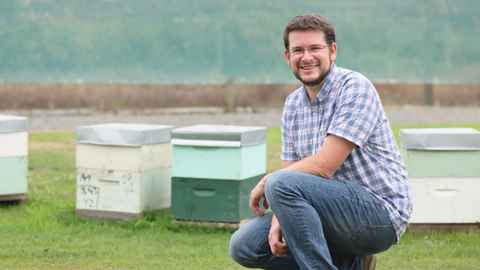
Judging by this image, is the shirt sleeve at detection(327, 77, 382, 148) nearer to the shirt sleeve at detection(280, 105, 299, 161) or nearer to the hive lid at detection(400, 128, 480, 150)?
the shirt sleeve at detection(280, 105, 299, 161)

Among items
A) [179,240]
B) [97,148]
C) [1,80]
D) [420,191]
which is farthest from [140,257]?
[1,80]

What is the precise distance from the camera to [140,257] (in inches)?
216

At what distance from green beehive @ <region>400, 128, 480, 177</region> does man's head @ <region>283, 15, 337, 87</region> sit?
7.52 feet

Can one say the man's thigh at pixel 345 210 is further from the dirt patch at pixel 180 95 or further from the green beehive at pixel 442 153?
the dirt patch at pixel 180 95

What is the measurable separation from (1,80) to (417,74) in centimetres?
543

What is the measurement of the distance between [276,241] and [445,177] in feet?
8.19

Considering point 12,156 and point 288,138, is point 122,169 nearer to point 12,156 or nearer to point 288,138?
point 12,156

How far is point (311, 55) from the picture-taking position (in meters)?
3.99

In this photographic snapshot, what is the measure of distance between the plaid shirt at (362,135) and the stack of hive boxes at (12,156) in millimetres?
3432

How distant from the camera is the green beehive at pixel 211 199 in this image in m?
6.26

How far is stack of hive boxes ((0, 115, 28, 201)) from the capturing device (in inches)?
275

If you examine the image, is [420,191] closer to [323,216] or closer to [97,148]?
[97,148]

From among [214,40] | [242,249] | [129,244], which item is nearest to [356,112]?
[242,249]

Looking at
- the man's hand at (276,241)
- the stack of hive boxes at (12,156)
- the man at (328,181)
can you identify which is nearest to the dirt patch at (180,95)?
the stack of hive boxes at (12,156)
